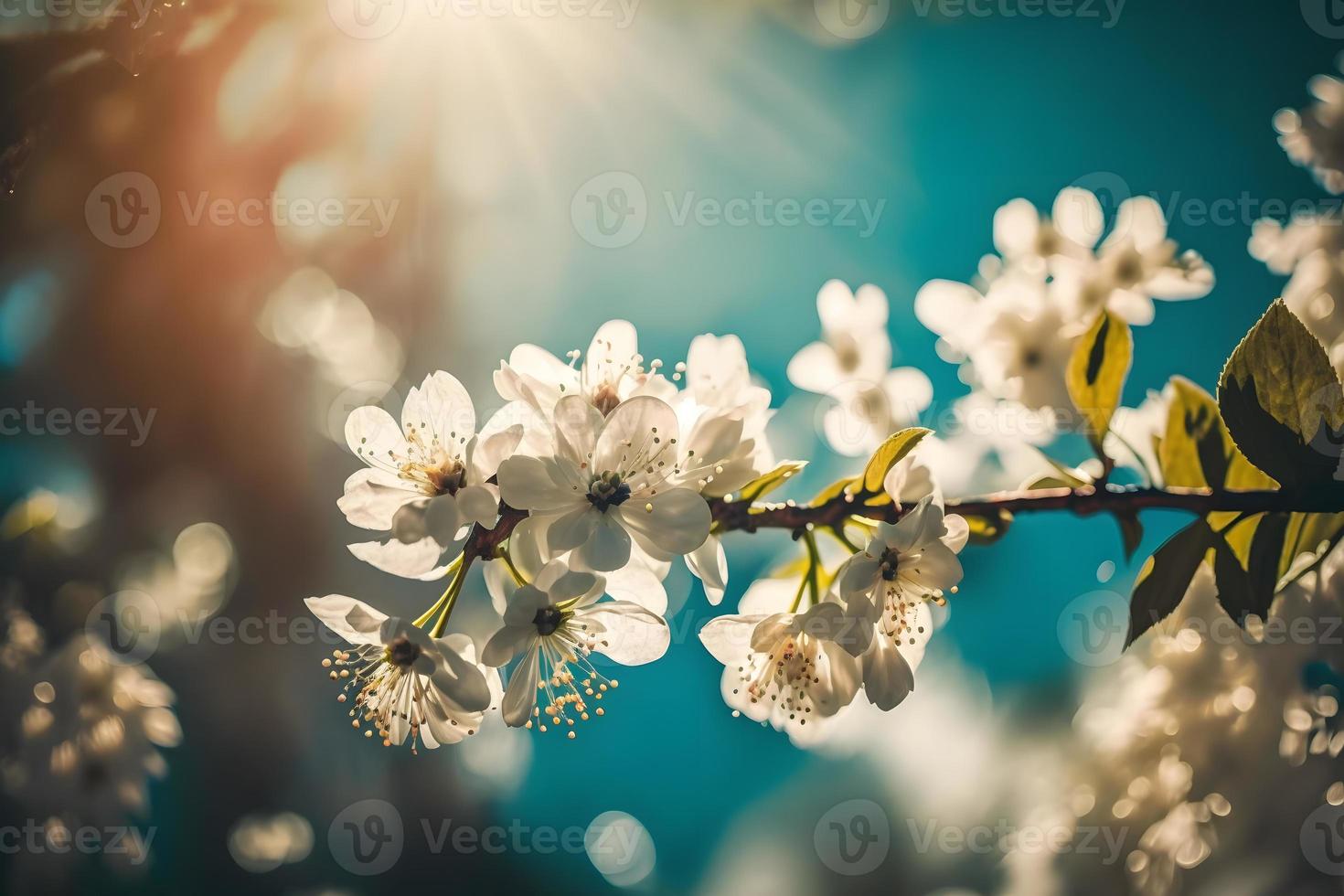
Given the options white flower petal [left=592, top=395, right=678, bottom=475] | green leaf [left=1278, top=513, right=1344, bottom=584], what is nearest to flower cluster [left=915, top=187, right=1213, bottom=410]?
green leaf [left=1278, top=513, right=1344, bottom=584]

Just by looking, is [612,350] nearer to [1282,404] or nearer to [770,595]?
[770,595]

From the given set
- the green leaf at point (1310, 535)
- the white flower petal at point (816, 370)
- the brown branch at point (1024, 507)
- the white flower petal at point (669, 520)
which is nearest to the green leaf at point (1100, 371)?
the brown branch at point (1024, 507)

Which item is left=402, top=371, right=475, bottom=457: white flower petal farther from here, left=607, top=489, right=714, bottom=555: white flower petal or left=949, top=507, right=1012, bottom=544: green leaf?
left=949, top=507, right=1012, bottom=544: green leaf

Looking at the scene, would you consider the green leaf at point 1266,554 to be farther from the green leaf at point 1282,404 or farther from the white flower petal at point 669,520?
the white flower petal at point 669,520

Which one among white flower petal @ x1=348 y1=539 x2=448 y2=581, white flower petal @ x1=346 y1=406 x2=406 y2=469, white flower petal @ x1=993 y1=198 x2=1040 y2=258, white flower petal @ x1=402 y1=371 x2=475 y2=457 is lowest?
white flower petal @ x1=348 y1=539 x2=448 y2=581

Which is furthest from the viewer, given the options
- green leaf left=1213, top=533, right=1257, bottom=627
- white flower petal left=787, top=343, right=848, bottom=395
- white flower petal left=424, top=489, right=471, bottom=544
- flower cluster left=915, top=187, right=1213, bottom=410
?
white flower petal left=787, top=343, right=848, bottom=395

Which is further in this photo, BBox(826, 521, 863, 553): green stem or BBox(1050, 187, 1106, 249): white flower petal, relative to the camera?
BBox(1050, 187, 1106, 249): white flower petal
